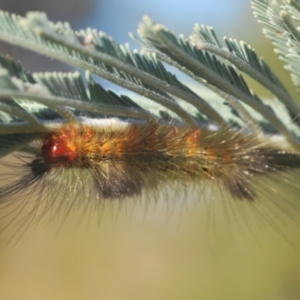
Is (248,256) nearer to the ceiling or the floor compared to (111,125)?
nearer to the floor

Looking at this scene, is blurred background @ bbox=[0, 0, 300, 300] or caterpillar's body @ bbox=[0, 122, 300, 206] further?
blurred background @ bbox=[0, 0, 300, 300]

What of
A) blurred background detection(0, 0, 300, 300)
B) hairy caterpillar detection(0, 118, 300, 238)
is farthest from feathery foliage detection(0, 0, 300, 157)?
blurred background detection(0, 0, 300, 300)

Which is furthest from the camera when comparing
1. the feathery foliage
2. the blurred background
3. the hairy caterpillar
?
the blurred background

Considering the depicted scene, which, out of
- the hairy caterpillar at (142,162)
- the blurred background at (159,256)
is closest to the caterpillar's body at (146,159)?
the hairy caterpillar at (142,162)

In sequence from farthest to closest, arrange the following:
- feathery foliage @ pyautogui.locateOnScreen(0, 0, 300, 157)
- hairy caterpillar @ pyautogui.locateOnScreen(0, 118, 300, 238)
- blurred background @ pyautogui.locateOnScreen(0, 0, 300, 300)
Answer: blurred background @ pyautogui.locateOnScreen(0, 0, 300, 300) → hairy caterpillar @ pyautogui.locateOnScreen(0, 118, 300, 238) → feathery foliage @ pyautogui.locateOnScreen(0, 0, 300, 157)

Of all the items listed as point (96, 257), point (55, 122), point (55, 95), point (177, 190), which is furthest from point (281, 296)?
point (55, 95)

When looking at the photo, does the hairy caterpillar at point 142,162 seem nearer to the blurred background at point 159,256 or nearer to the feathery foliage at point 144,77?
the feathery foliage at point 144,77

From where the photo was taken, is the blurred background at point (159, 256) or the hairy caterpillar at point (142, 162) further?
the blurred background at point (159, 256)

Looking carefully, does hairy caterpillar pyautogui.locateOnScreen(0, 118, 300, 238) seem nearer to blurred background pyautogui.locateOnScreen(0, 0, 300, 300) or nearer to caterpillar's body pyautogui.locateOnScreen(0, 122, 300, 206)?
caterpillar's body pyautogui.locateOnScreen(0, 122, 300, 206)

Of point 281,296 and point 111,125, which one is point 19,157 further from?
point 281,296
